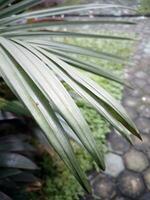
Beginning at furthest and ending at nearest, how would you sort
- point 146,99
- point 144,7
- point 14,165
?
1. point 144,7
2. point 146,99
3. point 14,165

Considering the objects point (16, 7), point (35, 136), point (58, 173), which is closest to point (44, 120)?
point (16, 7)

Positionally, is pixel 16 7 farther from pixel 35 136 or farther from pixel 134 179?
pixel 134 179

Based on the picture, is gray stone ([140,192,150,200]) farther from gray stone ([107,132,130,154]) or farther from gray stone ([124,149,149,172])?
gray stone ([107,132,130,154])

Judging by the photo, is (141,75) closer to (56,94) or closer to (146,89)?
(146,89)

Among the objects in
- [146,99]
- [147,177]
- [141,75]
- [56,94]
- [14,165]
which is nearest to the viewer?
[56,94]

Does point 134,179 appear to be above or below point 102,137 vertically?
below

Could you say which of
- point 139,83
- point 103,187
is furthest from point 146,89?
point 103,187

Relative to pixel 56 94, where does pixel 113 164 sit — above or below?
below
